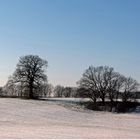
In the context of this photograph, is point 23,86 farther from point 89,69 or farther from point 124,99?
point 124,99

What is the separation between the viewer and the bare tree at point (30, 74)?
252ft

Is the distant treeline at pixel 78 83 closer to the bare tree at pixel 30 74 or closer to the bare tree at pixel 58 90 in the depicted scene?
the bare tree at pixel 30 74

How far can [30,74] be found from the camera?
254 ft

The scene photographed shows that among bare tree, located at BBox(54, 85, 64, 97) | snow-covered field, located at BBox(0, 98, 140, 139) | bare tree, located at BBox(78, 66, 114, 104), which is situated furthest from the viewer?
bare tree, located at BBox(54, 85, 64, 97)

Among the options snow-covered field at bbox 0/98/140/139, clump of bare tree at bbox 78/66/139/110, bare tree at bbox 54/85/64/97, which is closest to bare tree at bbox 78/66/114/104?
clump of bare tree at bbox 78/66/139/110

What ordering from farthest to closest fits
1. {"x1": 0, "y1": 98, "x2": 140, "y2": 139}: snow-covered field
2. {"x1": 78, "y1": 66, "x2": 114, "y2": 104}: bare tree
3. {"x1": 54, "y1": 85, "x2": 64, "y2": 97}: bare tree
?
1. {"x1": 54, "y1": 85, "x2": 64, "y2": 97}: bare tree
2. {"x1": 78, "y1": 66, "x2": 114, "y2": 104}: bare tree
3. {"x1": 0, "y1": 98, "x2": 140, "y2": 139}: snow-covered field

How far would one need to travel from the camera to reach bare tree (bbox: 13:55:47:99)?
252 feet

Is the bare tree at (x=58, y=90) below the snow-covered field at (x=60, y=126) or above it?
above

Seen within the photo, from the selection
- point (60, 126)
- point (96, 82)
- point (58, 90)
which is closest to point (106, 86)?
point (96, 82)

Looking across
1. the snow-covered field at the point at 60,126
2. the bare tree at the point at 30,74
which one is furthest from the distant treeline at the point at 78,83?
the snow-covered field at the point at 60,126

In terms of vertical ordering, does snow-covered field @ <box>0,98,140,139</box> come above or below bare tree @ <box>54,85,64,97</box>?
below

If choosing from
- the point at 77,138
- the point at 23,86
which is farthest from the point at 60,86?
the point at 77,138

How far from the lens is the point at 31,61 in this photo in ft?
260

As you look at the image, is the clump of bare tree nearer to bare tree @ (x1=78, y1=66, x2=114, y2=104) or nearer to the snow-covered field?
bare tree @ (x1=78, y1=66, x2=114, y2=104)
